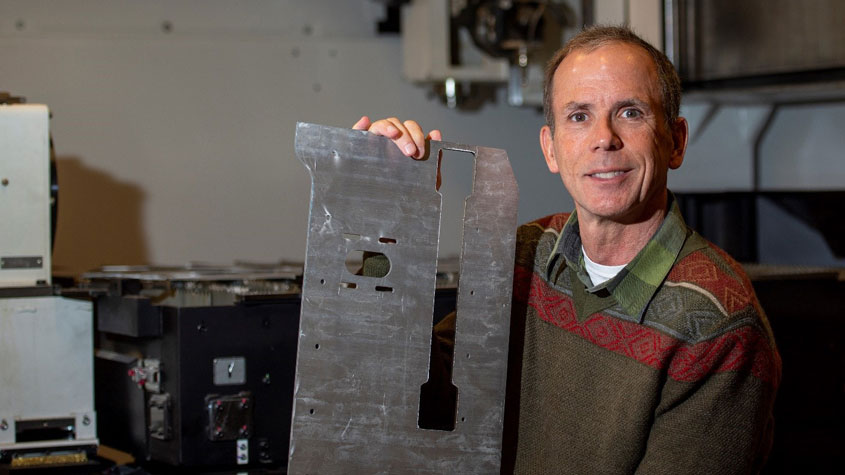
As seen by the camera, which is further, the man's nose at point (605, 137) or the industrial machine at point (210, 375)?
the industrial machine at point (210, 375)

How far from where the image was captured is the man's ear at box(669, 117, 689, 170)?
1.04 metres

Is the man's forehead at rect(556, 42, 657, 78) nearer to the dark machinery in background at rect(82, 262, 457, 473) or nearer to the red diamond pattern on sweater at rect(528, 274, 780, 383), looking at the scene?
the red diamond pattern on sweater at rect(528, 274, 780, 383)

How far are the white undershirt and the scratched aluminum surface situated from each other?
15 centimetres

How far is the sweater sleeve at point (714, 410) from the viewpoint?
0.92 meters

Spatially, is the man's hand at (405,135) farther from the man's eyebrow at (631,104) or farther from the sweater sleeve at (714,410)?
the sweater sleeve at (714,410)

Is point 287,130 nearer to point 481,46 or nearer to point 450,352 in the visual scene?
point 481,46

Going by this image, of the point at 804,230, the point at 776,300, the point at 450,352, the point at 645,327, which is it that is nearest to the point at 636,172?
the point at 645,327

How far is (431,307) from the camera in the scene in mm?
944

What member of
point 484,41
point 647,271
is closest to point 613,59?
point 647,271

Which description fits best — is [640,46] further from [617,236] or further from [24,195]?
[24,195]

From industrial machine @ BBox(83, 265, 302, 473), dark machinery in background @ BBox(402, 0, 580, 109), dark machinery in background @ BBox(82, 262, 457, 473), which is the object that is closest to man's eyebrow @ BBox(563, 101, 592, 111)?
dark machinery in background @ BBox(82, 262, 457, 473)

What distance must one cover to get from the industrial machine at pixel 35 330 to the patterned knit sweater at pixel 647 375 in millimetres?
688

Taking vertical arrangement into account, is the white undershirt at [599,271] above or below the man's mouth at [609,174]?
below

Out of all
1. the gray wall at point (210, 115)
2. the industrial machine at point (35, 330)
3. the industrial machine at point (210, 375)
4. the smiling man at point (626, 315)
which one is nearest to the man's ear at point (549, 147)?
the smiling man at point (626, 315)
